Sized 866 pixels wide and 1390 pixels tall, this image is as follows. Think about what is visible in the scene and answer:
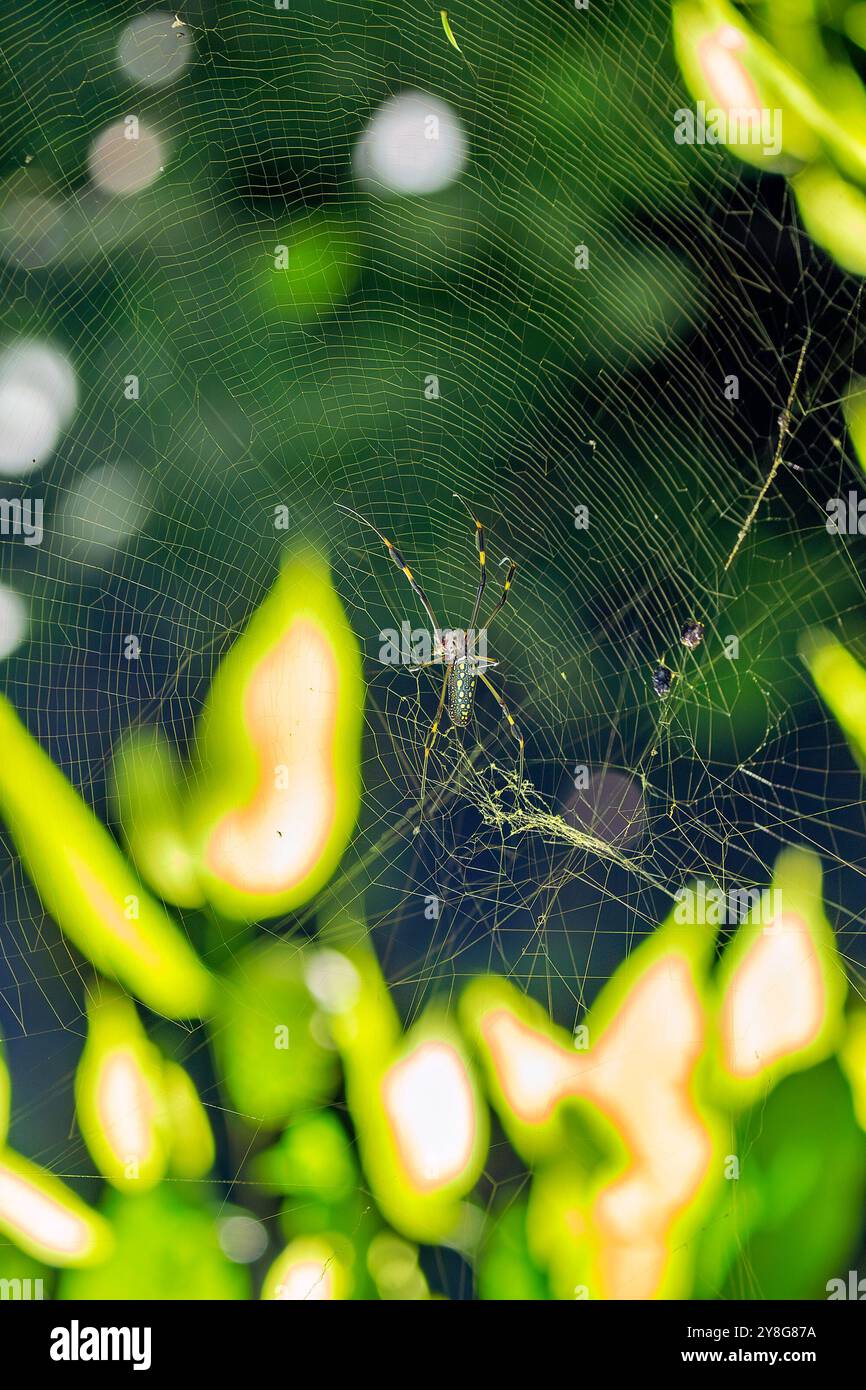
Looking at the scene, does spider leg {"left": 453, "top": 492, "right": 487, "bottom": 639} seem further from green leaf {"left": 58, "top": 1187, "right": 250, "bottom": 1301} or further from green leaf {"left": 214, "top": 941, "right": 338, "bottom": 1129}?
green leaf {"left": 58, "top": 1187, "right": 250, "bottom": 1301}

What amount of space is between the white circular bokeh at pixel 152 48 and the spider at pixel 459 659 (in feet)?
1.79

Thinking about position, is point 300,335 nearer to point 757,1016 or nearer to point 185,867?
point 185,867

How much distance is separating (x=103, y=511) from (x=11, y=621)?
167 millimetres

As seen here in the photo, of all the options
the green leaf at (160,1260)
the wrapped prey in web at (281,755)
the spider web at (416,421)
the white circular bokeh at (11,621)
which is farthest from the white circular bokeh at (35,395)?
the green leaf at (160,1260)

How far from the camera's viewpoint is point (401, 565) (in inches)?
40.1

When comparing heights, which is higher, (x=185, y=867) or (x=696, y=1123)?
(x=185, y=867)

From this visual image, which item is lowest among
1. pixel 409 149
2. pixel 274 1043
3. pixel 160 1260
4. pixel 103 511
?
pixel 160 1260

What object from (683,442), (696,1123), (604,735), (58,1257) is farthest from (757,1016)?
(58,1257)

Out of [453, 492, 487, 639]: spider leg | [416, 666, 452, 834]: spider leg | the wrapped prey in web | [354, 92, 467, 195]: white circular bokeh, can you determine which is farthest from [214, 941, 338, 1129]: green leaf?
[354, 92, 467, 195]: white circular bokeh

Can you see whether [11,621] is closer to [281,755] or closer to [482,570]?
[281,755]

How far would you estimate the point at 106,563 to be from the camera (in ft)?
3.35

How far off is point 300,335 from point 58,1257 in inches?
43.3

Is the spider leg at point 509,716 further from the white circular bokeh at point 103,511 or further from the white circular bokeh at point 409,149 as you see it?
the white circular bokeh at point 409,149

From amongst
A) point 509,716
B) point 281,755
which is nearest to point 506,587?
point 509,716
